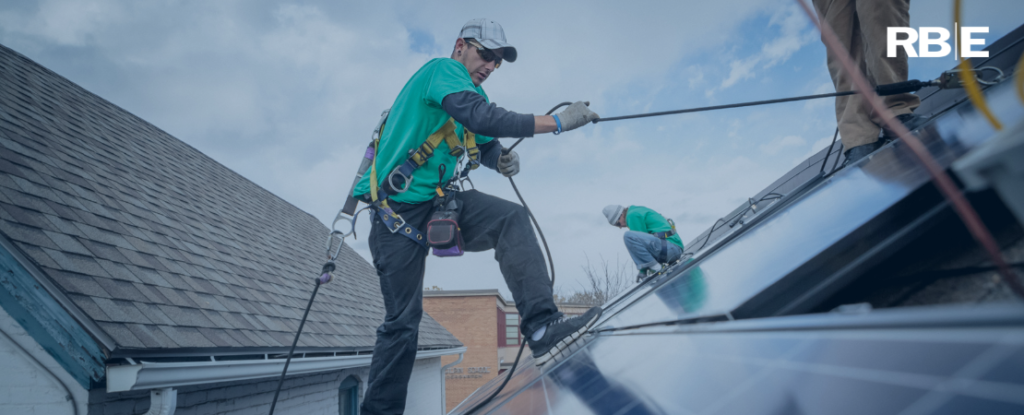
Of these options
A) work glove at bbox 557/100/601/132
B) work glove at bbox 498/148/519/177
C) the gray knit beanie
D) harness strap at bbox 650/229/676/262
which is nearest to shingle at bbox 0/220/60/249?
work glove at bbox 498/148/519/177

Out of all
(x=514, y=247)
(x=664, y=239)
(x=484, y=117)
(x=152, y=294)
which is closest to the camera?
(x=484, y=117)

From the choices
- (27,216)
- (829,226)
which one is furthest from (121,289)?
(829,226)

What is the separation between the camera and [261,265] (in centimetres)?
778

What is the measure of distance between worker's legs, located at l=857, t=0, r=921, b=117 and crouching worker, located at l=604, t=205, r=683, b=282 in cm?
403

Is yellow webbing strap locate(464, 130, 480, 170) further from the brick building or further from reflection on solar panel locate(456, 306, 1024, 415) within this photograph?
the brick building

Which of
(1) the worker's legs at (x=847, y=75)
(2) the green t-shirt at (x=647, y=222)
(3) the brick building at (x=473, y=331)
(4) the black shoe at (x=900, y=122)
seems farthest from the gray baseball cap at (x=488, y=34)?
(3) the brick building at (x=473, y=331)

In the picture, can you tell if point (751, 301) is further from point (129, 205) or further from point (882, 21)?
point (129, 205)

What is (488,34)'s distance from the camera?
2.85 m

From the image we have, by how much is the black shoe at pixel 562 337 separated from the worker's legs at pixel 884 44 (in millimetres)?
2165

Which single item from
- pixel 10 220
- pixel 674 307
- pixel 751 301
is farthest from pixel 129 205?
pixel 751 301

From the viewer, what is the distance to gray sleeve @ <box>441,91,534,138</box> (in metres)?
2.39

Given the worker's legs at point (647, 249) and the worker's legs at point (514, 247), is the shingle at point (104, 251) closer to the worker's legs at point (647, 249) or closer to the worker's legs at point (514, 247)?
the worker's legs at point (514, 247)

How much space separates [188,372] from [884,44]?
5557 mm

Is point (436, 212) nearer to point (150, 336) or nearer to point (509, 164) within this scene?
point (509, 164)
